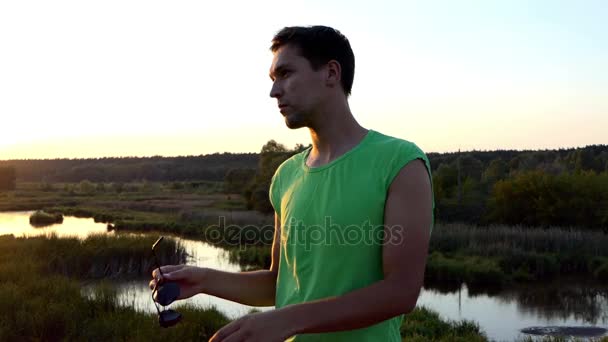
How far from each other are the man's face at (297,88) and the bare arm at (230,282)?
43 centimetres

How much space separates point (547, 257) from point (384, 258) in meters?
23.3

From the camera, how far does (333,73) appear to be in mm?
1653

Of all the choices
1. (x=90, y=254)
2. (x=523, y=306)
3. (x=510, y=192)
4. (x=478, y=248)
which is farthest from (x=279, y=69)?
(x=510, y=192)

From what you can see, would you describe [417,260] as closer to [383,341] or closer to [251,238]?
[383,341]

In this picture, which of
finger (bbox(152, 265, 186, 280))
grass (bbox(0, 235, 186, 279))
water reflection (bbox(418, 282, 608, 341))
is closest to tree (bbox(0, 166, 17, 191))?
grass (bbox(0, 235, 186, 279))

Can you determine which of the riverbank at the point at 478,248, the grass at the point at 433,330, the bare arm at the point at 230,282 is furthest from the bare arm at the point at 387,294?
the riverbank at the point at 478,248

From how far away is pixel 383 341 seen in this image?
61.7 inches

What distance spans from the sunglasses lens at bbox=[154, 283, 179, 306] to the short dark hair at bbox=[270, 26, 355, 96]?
2.32ft

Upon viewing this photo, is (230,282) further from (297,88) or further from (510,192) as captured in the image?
(510,192)

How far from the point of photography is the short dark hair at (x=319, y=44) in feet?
5.34

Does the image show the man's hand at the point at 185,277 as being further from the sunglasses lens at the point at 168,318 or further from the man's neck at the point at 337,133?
the man's neck at the point at 337,133

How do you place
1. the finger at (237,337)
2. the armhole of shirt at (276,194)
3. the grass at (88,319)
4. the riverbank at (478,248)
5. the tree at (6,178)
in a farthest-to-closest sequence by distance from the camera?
the tree at (6,178) → the riverbank at (478,248) → the grass at (88,319) → the armhole of shirt at (276,194) → the finger at (237,337)

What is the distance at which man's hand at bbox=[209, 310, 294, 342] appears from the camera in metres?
1.28

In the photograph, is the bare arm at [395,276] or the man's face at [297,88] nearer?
the bare arm at [395,276]
